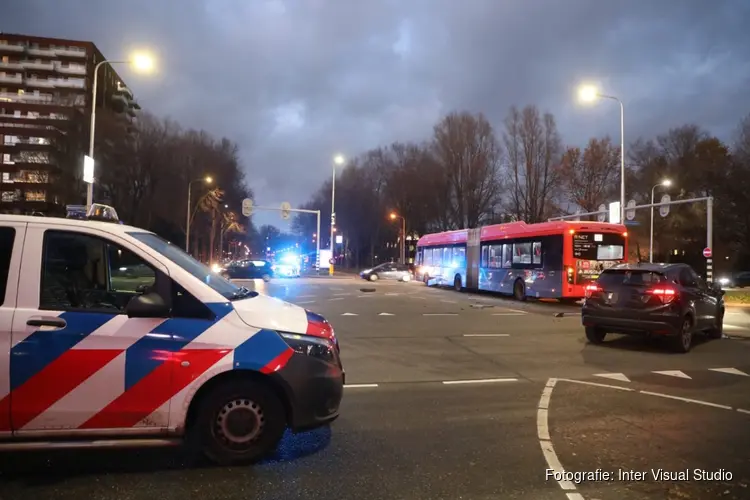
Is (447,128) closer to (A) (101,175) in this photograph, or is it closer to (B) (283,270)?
(B) (283,270)

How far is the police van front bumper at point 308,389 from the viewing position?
14.6 feet

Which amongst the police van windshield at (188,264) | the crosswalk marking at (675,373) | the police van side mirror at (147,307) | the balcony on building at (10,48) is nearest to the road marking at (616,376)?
the crosswalk marking at (675,373)

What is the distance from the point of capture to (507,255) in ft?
81.5

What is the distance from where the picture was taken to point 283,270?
154 feet

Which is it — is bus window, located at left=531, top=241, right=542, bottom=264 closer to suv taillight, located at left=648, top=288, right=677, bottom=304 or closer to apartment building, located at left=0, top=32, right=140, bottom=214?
suv taillight, located at left=648, top=288, right=677, bottom=304

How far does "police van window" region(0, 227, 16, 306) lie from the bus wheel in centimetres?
2122

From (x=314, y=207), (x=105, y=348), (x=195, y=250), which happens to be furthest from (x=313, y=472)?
(x=314, y=207)

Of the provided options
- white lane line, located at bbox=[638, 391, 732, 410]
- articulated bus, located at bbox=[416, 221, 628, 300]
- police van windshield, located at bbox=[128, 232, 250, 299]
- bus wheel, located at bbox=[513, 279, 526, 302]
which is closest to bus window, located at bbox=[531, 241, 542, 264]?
articulated bus, located at bbox=[416, 221, 628, 300]

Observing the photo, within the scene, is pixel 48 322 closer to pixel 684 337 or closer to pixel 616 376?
pixel 616 376

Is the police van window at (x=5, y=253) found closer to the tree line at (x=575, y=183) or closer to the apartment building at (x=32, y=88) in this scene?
the tree line at (x=575, y=183)

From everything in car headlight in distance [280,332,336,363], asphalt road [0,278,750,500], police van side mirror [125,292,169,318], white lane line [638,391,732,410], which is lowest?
asphalt road [0,278,750,500]

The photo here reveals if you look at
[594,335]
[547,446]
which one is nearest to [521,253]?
[594,335]

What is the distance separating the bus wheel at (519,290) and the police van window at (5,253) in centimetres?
2122

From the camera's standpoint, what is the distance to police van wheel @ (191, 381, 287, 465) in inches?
173
